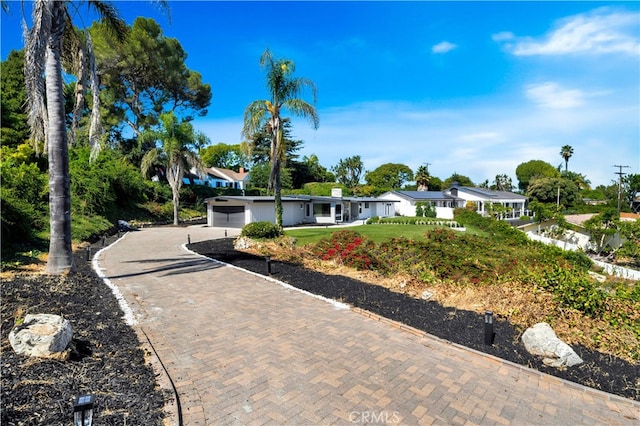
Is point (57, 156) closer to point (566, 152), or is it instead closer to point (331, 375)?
point (331, 375)

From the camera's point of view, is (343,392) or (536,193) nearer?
(343,392)

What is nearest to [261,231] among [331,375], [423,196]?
[331,375]

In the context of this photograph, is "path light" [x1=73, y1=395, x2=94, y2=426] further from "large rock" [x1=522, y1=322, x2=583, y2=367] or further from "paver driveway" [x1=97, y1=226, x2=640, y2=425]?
"large rock" [x1=522, y1=322, x2=583, y2=367]

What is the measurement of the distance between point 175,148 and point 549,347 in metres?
27.2

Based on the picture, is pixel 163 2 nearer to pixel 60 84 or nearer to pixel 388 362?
pixel 60 84

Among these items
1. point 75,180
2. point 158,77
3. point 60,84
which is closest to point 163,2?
point 60,84

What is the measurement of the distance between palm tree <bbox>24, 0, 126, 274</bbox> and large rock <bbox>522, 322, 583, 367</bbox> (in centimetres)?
1130

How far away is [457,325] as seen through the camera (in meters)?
6.57

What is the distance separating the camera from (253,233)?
636 inches

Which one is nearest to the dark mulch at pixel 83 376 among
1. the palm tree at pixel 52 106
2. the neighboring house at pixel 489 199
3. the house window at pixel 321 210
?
the palm tree at pixel 52 106

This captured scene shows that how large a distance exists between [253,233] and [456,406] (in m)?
13.2

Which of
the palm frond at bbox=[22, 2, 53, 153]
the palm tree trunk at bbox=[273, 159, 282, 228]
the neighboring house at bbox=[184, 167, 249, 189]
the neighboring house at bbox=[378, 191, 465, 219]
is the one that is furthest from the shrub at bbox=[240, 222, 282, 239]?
the neighboring house at bbox=[184, 167, 249, 189]

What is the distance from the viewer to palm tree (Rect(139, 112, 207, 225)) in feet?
85.8

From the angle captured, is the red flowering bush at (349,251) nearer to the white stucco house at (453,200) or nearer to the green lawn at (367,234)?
the green lawn at (367,234)
